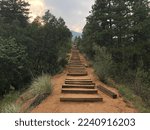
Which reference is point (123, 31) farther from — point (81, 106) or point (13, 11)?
point (13, 11)

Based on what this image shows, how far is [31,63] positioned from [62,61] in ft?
14.6

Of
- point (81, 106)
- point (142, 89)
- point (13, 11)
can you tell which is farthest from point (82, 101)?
point (13, 11)

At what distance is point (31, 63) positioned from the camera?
63.8ft

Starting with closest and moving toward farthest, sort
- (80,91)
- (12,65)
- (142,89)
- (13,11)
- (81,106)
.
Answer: (81,106) < (80,91) < (142,89) < (12,65) < (13,11)

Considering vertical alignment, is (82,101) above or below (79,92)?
below

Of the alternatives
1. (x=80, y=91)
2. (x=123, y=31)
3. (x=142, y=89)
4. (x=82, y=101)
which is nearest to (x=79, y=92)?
(x=80, y=91)

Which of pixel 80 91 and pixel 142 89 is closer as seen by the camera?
pixel 80 91

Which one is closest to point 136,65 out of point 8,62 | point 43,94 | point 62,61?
point 62,61

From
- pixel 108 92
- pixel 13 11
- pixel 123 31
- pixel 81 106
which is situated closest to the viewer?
pixel 81 106

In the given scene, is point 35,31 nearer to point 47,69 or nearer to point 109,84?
point 47,69

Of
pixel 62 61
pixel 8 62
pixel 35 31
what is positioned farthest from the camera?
pixel 62 61

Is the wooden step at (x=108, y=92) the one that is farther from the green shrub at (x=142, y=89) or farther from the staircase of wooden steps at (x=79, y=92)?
the green shrub at (x=142, y=89)

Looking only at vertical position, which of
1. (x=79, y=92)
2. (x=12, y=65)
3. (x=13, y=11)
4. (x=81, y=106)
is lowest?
(x=81, y=106)

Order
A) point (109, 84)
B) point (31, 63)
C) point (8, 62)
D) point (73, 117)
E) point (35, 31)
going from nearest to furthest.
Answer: point (73, 117)
point (109, 84)
point (8, 62)
point (31, 63)
point (35, 31)
